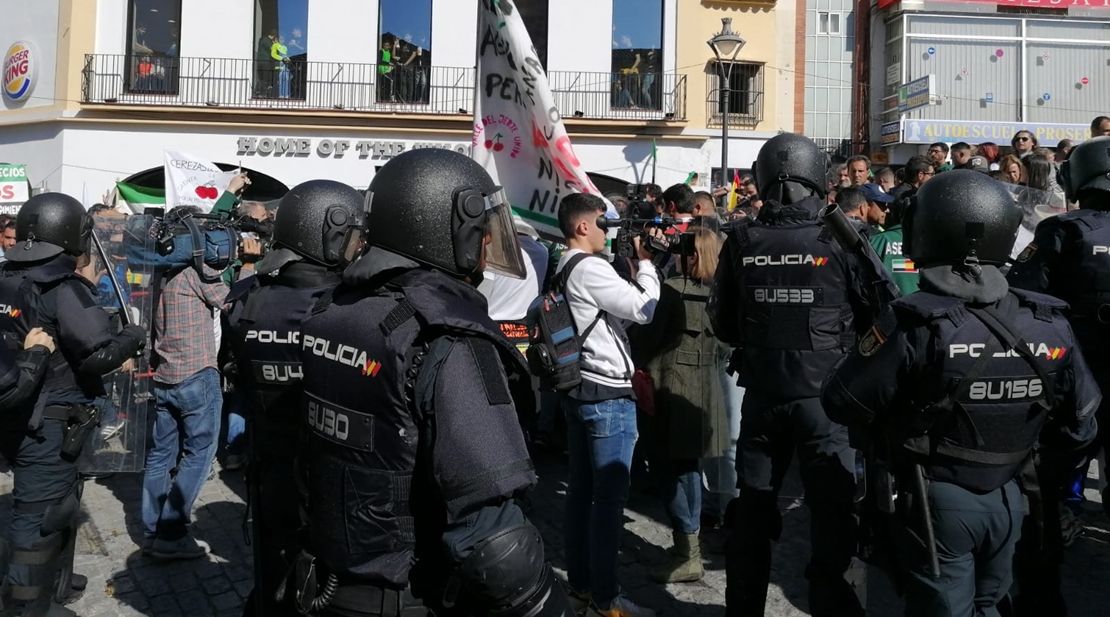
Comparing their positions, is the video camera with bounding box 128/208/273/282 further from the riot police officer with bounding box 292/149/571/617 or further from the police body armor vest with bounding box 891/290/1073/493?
the police body armor vest with bounding box 891/290/1073/493

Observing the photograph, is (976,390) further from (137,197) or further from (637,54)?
(637,54)

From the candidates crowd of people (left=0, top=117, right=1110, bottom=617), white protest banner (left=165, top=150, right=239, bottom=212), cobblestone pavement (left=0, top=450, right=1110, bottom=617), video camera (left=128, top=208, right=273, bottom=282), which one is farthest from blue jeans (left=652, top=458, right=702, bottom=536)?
white protest banner (left=165, top=150, right=239, bottom=212)

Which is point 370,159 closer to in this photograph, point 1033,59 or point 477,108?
point 477,108

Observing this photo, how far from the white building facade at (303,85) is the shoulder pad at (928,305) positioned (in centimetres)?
1599

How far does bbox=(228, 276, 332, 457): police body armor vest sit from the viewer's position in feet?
10.6

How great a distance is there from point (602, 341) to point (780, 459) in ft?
3.18

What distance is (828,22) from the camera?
21.1 m

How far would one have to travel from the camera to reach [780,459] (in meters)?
3.97

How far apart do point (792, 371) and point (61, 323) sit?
332 centimetres

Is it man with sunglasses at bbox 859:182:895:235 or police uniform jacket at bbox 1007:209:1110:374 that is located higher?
man with sunglasses at bbox 859:182:895:235

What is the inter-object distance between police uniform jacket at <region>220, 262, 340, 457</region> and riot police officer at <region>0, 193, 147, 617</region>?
3.89 feet

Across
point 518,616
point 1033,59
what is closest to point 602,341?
point 518,616

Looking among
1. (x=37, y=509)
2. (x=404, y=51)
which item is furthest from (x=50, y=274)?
(x=404, y=51)

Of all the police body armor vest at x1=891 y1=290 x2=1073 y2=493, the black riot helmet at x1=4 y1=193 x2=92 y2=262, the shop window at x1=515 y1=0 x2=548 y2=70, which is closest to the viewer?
the police body armor vest at x1=891 y1=290 x2=1073 y2=493
